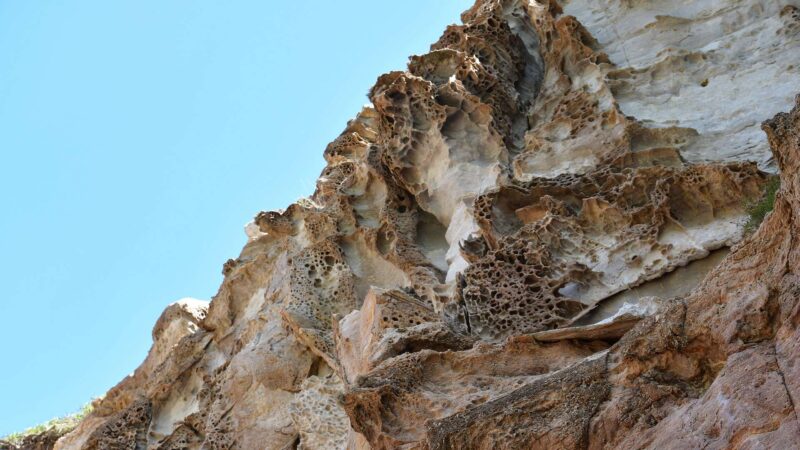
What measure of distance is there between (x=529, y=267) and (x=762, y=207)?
7.10 ft

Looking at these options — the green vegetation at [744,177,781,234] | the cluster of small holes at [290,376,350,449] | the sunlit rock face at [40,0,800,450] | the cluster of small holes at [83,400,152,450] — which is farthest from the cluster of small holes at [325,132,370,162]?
the green vegetation at [744,177,781,234]

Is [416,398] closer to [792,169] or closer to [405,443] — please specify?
[405,443]

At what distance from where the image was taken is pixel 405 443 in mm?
7352

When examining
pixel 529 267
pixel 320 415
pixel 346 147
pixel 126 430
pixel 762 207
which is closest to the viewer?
pixel 762 207

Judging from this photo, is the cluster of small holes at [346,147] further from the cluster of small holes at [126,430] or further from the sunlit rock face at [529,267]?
the cluster of small holes at [126,430]

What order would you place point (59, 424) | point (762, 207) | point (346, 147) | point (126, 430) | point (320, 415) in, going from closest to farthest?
point (762, 207) < point (320, 415) < point (126, 430) < point (346, 147) < point (59, 424)

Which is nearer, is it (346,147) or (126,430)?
→ (126,430)

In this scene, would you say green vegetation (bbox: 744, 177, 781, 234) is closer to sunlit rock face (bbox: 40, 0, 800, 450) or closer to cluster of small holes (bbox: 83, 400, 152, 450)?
sunlit rock face (bbox: 40, 0, 800, 450)

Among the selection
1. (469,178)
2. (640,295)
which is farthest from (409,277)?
(640,295)

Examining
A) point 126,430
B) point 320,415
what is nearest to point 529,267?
point 320,415

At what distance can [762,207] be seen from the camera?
8.70 meters

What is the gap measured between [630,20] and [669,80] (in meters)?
1.92

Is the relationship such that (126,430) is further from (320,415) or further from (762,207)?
(762,207)

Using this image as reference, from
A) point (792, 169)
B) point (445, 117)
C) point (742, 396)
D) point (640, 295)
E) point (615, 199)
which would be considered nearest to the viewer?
point (742, 396)
